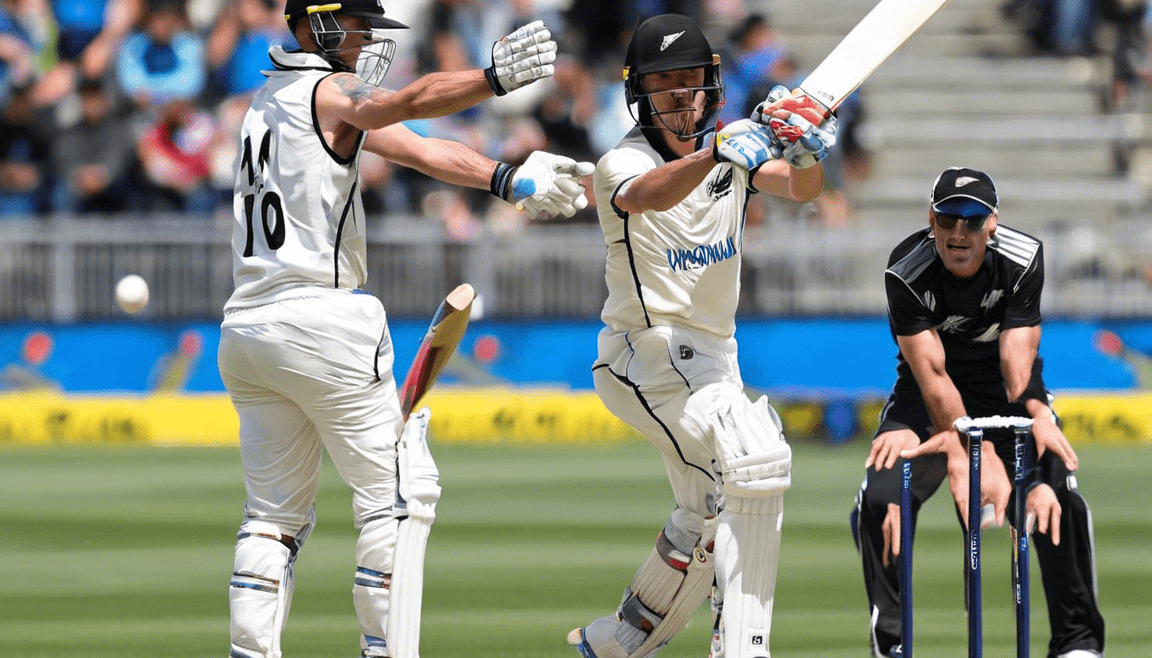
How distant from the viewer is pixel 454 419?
41.0 feet

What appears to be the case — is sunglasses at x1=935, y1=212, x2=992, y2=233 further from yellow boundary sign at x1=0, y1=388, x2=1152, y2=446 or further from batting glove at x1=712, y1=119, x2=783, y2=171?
yellow boundary sign at x1=0, y1=388, x2=1152, y2=446

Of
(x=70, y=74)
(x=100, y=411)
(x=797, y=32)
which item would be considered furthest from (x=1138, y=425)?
(x=70, y=74)

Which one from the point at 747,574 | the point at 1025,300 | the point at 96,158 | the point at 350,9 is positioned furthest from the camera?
the point at 96,158

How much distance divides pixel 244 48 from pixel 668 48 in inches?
367

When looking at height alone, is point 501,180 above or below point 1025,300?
above

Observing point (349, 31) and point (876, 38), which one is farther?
point (349, 31)

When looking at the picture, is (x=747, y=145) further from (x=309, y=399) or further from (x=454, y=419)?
(x=454, y=419)

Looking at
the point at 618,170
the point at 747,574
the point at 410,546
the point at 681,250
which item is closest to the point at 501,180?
the point at 618,170

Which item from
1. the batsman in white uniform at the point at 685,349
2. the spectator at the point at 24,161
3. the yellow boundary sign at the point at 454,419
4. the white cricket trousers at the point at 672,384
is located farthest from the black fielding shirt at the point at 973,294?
the spectator at the point at 24,161

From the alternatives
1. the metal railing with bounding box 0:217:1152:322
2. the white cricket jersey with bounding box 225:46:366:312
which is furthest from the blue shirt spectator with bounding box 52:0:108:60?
the white cricket jersey with bounding box 225:46:366:312

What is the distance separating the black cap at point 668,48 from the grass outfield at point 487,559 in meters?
1.87

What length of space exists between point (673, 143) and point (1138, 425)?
809cm

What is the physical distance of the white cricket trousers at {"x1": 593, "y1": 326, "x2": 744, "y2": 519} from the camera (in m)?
5.06

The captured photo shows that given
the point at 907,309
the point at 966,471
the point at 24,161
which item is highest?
the point at 24,161
